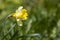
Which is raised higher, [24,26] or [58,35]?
[24,26]

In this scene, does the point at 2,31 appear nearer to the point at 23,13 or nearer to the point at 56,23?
the point at 23,13

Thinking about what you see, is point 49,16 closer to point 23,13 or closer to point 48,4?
point 48,4

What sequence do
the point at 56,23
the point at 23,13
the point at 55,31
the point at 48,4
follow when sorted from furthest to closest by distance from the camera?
1. the point at 48,4
2. the point at 56,23
3. the point at 55,31
4. the point at 23,13

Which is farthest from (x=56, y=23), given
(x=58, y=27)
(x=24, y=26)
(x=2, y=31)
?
(x=2, y=31)

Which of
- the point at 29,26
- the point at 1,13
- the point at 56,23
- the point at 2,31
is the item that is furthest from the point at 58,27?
the point at 2,31

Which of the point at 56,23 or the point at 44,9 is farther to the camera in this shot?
the point at 44,9

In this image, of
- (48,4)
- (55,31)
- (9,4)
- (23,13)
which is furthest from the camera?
(48,4)
